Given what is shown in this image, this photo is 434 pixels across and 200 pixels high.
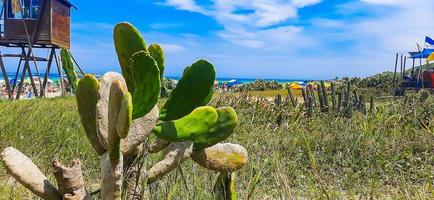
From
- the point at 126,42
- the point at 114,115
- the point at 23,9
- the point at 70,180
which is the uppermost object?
the point at 23,9

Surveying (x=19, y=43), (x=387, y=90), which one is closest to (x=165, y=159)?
(x=19, y=43)

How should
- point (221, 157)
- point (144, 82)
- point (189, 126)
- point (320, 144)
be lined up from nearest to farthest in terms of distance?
point (144, 82)
point (189, 126)
point (221, 157)
point (320, 144)

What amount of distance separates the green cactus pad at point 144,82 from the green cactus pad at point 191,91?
0.28 m

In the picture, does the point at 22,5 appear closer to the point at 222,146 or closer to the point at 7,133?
the point at 7,133

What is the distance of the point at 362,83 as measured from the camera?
34.2 metres

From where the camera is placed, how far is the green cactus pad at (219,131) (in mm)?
2109

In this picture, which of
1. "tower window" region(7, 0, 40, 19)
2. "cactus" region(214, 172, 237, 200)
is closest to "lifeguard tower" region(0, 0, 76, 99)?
"tower window" region(7, 0, 40, 19)

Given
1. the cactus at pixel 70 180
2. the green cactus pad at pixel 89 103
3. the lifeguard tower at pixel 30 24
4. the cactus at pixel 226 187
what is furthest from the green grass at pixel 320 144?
the lifeguard tower at pixel 30 24

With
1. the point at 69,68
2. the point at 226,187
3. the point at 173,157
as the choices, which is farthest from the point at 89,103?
the point at 69,68

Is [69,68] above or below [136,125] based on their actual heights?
above

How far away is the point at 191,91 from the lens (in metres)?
2.09

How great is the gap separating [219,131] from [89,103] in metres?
0.56

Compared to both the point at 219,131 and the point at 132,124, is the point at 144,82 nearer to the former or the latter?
the point at 132,124

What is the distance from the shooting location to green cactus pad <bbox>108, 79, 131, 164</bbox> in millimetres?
1582
